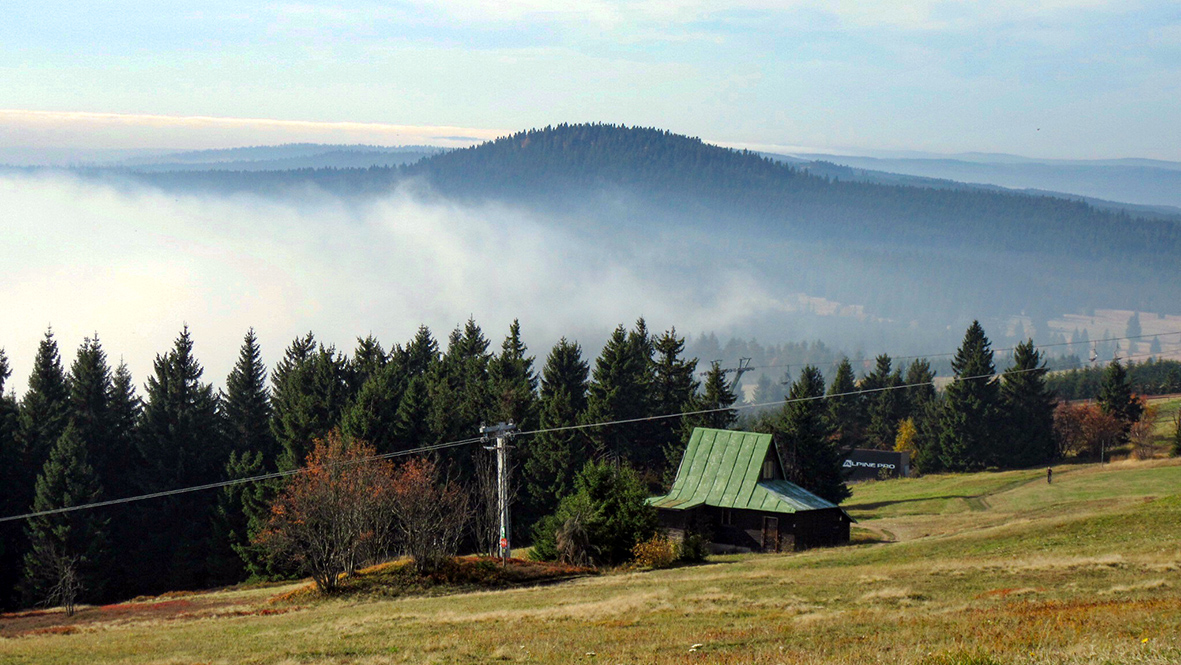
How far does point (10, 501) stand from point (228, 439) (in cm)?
1487

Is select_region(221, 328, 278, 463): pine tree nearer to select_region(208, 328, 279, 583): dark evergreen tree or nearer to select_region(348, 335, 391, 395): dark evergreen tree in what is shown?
select_region(208, 328, 279, 583): dark evergreen tree

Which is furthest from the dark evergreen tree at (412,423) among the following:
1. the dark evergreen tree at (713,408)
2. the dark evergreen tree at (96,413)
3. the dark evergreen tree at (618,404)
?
the dark evergreen tree at (96,413)

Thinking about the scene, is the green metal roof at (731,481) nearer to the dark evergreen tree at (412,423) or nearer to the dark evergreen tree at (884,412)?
the dark evergreen tree at (412,423)

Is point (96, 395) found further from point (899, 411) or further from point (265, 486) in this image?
point (899, 411)

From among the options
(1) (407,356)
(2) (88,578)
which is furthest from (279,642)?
(1) (407,356)

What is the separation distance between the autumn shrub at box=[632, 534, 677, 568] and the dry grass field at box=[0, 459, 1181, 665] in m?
1.92

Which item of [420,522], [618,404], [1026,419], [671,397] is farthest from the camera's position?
[1026,419]

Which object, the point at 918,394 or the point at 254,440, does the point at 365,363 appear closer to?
the point at 254,440

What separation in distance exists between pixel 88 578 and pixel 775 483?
43839 millimetres

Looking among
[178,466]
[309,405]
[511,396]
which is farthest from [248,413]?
[511,396]

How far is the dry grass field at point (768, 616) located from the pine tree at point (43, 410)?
72.7ft

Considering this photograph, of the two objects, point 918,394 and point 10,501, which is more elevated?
point 918,394

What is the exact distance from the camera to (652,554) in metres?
43.5

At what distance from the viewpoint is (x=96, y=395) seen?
7138 centimetres
